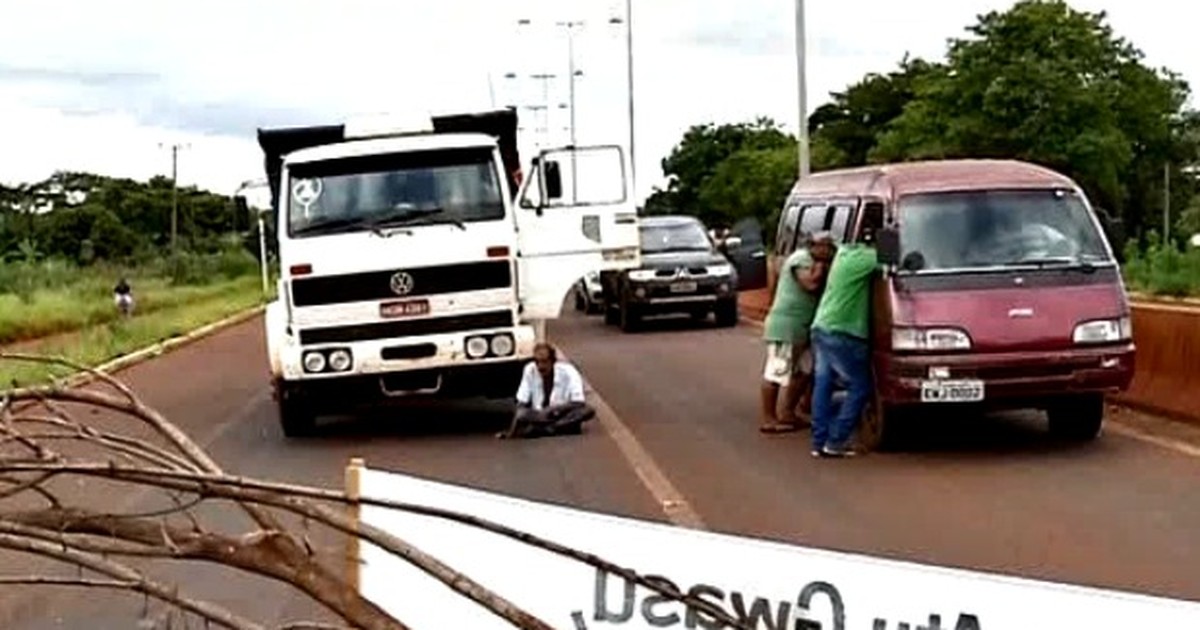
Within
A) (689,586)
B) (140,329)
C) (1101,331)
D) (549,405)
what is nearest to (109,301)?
(140,329)

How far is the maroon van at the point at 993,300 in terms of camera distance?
1440 centimetres

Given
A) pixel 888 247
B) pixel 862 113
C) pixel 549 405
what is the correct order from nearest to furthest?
pixel 888 247 → pixel 549 405 → pixel 862 113

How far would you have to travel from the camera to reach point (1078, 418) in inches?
604

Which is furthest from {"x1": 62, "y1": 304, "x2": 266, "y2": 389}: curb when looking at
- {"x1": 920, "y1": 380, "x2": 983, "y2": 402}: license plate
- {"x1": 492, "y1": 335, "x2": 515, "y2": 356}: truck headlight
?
{"x1": 920, "y1": 380, "x2": 983, "y2": 402}: license plate

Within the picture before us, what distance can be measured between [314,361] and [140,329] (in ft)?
81.8

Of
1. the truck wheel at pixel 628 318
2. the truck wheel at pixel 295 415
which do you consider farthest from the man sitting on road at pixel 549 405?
the truck wheel at pixel 628 318

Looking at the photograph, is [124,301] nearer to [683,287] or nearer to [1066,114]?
[683,287]

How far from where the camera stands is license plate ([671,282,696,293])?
33812 mm

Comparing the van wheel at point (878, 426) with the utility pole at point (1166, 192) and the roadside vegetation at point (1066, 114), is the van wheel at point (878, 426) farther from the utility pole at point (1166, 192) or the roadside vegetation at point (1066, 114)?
the utility pole at point (1166, 192)

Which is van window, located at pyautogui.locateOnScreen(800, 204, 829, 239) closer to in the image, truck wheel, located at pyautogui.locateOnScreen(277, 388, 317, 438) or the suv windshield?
truck wheel, located at pyautogui.locateOnScreen(277, 388, 317, 438)

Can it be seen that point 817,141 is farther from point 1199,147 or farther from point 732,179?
point 1199,147

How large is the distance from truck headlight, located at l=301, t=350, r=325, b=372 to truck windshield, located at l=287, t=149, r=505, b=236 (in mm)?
1019

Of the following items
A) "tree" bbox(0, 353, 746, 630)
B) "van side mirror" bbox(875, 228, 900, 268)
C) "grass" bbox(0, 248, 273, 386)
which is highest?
"tree" bbox(0, 353, 746, 630)

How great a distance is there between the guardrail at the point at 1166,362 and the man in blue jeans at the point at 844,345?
2932mm
